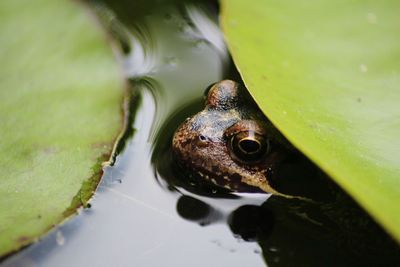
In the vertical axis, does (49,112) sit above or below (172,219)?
above

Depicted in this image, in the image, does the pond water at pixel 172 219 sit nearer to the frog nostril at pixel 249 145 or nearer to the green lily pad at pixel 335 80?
the frog nostril at pixel 249 145

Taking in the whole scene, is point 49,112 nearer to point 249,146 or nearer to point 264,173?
point 249,146

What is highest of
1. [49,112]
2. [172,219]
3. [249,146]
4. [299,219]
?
[49,112]

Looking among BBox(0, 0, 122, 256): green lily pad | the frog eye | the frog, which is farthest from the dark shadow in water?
BBox(0, 0, 122, 256): green lily pad

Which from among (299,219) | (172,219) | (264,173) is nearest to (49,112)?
(172,219)

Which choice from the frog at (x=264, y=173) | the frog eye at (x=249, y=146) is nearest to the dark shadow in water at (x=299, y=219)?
the frog at (x=264, y=173)

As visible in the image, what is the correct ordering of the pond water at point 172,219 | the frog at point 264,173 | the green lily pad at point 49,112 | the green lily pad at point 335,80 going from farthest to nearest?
the frog at point 264,173 < the pond water at point 172,219 < the green lily pad at point 49,112 < the green lily pad at point 335,80

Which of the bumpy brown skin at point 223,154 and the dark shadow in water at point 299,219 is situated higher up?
the bumpy brown skin at point 223,154

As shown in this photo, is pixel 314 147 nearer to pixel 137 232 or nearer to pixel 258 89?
pixel 258 89
